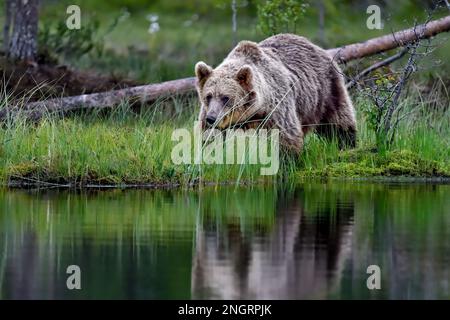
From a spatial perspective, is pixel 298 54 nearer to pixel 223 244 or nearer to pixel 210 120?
pixel 210 120

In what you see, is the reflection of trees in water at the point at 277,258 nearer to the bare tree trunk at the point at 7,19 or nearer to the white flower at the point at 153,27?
the bare tree trunk at the point at 7,19

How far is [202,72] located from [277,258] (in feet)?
18.2

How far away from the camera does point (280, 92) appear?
13703 mm

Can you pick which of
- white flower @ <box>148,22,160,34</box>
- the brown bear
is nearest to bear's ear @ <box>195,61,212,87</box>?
the brown bear

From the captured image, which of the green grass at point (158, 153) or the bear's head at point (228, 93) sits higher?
the bear's head at point (228, 93)

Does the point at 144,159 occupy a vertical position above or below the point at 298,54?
below

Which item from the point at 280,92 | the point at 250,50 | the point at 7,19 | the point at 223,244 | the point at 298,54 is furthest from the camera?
the point at 7,19

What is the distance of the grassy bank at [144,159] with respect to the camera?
41.4ft

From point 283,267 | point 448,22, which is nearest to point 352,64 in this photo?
point 448,22

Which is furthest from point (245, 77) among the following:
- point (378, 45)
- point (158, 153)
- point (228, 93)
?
point (378, 45)

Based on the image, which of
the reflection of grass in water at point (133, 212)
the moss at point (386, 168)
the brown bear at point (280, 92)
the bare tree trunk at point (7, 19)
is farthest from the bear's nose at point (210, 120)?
A: the bare tree trunk at point (7, 19)

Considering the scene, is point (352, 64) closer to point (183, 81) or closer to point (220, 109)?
point (183, 81)

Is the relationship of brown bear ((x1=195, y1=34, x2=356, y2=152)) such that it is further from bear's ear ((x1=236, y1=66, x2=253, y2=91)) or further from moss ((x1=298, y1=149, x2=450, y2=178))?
moss ((x1=298, y1=149, x2=450, y2=178))

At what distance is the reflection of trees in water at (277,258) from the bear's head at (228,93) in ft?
9.64
